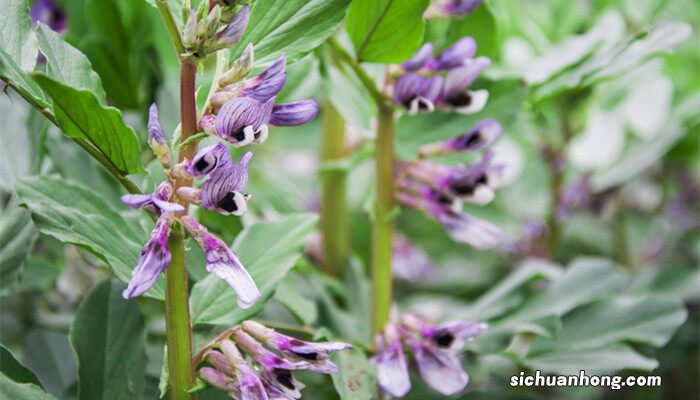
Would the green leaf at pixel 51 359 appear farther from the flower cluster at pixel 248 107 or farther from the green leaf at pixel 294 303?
the flower cluster at pixel 248 107

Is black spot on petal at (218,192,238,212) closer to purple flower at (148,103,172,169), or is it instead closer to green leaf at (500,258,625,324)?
purple flower at (148,103,172,169)

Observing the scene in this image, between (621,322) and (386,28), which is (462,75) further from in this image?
(621,322)

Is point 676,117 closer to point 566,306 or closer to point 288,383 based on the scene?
point 566,306

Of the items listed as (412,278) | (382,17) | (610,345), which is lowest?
(412,278)

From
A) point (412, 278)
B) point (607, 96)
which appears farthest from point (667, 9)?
point (412, 278)

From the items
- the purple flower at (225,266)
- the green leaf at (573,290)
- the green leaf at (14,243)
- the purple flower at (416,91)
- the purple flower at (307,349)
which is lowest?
the green leaf at (573,290)

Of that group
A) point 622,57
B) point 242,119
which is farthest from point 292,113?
point 622,57

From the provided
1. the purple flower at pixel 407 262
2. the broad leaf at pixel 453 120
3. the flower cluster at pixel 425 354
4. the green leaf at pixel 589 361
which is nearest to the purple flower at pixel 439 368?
the flower cluster at pixel 425 354
